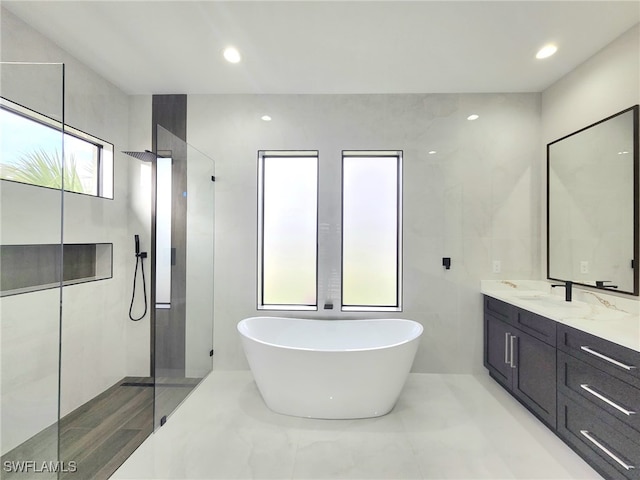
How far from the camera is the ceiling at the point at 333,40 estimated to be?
1.74 m

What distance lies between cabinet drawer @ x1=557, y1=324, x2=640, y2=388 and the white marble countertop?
0.04 metres

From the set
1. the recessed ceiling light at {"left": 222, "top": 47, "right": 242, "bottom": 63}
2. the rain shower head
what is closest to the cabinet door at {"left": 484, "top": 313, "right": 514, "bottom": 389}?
the recessed ceiling light at {"left": 222, "top": 47, "right": 242, "bottom": 63}

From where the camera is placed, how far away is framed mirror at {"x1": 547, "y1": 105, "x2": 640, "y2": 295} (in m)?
1.92

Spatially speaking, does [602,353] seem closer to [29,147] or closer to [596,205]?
[596,205]

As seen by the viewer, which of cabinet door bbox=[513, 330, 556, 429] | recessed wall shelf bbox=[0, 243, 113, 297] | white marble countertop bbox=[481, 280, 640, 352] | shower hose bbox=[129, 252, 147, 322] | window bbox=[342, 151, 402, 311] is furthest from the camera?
window bbox=[342, 151, 402, 311]

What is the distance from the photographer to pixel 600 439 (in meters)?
1.55

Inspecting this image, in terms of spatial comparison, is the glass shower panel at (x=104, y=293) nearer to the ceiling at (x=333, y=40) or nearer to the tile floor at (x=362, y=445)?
the tile floor at (x=362, y=445)

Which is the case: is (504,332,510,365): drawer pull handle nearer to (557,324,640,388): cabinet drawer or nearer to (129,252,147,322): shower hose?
(557,324,640,388): cabinet drawer

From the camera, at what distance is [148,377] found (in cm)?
272

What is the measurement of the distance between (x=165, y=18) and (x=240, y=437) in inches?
110

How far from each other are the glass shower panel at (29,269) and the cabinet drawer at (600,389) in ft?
9.86

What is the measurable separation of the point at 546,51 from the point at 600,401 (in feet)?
7.81

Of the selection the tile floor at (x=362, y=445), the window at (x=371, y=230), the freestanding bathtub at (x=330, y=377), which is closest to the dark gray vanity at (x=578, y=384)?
the tile floor at (x=362, y=445)

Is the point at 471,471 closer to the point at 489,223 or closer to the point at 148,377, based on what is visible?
the point at 489,223
